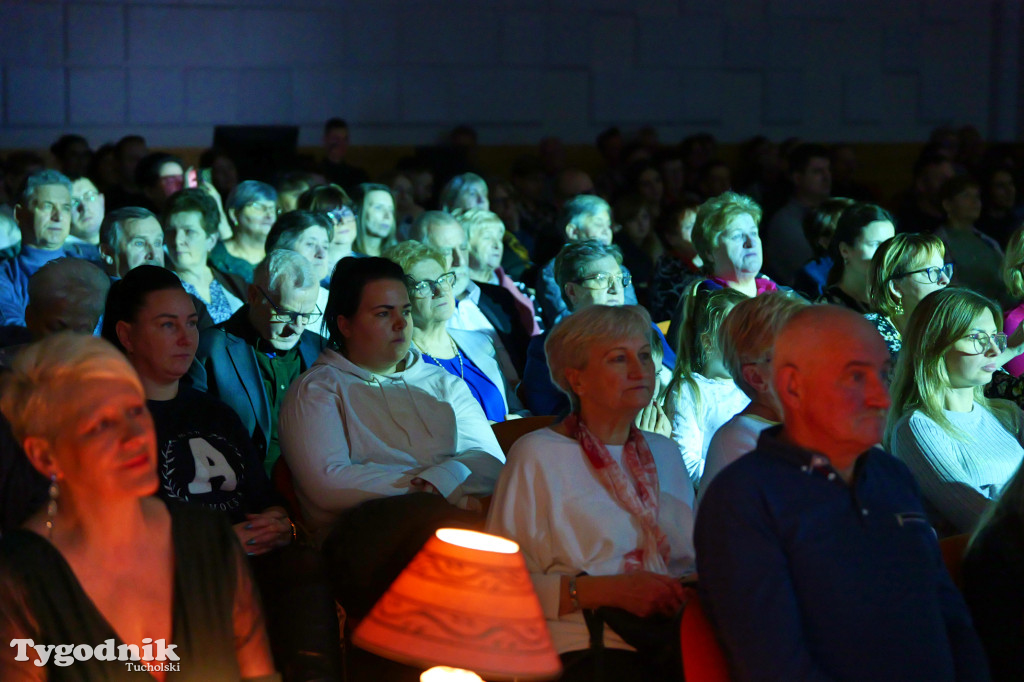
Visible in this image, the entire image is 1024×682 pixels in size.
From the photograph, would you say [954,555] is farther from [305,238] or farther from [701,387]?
[305,238]

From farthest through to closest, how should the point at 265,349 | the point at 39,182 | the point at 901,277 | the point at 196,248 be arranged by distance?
1. the point at 39,182
2. the point at 196,248
3. the point at 901,277
4. the point at 265,349

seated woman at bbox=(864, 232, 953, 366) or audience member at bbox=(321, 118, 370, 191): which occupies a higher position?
audience member at bbox=(321, 118, 370, 191)

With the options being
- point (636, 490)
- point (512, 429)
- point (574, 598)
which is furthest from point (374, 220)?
point (574, 598)

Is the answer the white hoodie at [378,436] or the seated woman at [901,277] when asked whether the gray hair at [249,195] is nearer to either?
the white hoodie at [378,436]

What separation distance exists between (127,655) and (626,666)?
0.96 m

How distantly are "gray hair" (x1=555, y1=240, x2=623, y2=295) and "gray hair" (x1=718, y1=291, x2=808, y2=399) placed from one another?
159 centimetres

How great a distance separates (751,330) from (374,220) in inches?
132

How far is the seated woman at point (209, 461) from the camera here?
2418 millimetres

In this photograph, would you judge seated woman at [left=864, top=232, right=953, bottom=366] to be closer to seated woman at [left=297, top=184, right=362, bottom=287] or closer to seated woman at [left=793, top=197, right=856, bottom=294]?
seated woman at [left=793, top=197, right=856, bottom=294]

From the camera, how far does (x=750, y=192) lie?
9.08m

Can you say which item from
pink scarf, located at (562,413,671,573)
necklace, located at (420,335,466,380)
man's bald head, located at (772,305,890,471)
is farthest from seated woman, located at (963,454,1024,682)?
necklace, located at (420,335,466,380)

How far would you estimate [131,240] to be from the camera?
14.5 ft

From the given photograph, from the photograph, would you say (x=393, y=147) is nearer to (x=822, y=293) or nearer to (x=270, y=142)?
(x=270, y=142)

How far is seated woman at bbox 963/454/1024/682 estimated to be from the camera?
209 cm
